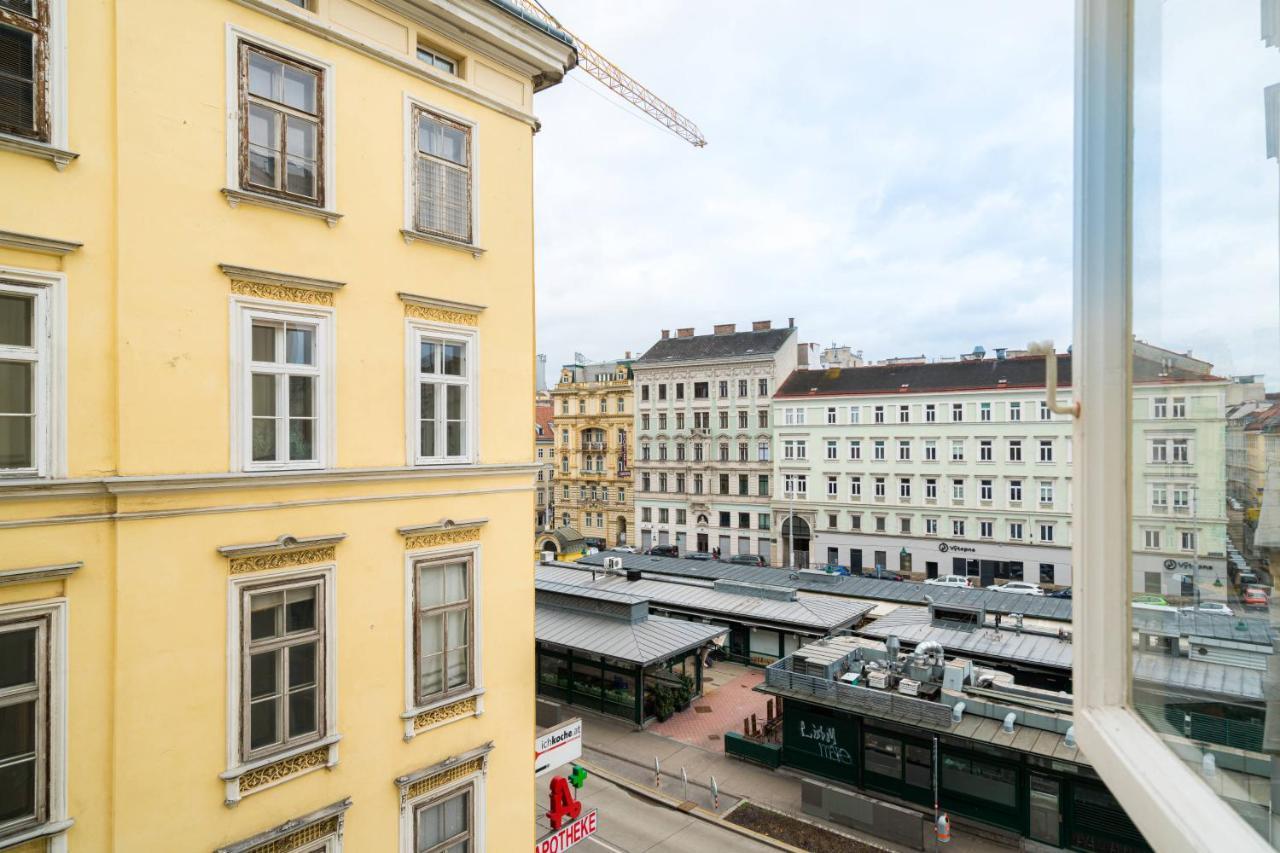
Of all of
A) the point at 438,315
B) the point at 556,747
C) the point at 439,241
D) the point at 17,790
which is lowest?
the point at 556,747

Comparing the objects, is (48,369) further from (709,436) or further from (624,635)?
(709,436)

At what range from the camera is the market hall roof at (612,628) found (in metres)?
22.6

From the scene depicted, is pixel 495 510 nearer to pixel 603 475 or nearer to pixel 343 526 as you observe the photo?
pixel 343 526

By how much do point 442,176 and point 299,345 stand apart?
2.82 metres

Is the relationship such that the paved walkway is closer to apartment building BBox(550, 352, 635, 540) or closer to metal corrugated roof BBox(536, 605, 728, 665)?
metal corrugated roof BBox(536, 605, 728, 665)

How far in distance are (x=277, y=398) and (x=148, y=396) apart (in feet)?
3.73

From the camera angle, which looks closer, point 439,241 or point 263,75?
point 263,75

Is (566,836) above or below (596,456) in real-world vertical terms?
below

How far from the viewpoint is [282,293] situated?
7289 millimetres

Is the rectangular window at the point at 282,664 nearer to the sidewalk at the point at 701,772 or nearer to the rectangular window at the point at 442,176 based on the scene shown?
the rectangular window at the point at 442,176

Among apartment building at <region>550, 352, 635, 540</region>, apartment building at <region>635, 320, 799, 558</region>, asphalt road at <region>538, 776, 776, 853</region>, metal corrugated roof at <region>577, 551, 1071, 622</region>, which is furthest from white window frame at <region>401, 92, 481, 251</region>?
apartment building at <region>550, 352, 635, 540</region>

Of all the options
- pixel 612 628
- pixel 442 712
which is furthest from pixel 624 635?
pixel 442 712

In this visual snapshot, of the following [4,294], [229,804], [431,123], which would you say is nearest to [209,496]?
[4,294]

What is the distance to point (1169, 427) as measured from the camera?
185 cm
